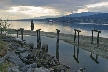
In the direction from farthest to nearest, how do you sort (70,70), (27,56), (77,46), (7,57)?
(77,46), (70,70), (27,56), (7,57)

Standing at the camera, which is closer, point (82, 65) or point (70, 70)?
point (70, 70)

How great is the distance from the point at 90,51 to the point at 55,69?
1832cm

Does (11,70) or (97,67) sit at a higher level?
(11,70)

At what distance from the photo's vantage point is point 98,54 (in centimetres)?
3800

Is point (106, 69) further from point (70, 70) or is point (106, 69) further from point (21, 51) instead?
point (21, 51)

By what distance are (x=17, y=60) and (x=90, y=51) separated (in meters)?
23.8

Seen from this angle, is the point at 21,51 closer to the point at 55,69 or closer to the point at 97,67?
the point at 55,69

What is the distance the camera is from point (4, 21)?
110 feet

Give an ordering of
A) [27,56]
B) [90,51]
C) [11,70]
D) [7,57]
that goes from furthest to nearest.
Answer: [90,51], [27,56], [7,57], [11,70]

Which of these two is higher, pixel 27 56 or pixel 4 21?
pixel 4 21

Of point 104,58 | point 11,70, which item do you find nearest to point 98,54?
point 104,58

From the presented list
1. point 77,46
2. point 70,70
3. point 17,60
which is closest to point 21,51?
point 17,60

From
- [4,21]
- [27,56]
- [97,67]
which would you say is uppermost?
[4,21]

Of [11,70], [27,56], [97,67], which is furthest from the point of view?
[97,67]
